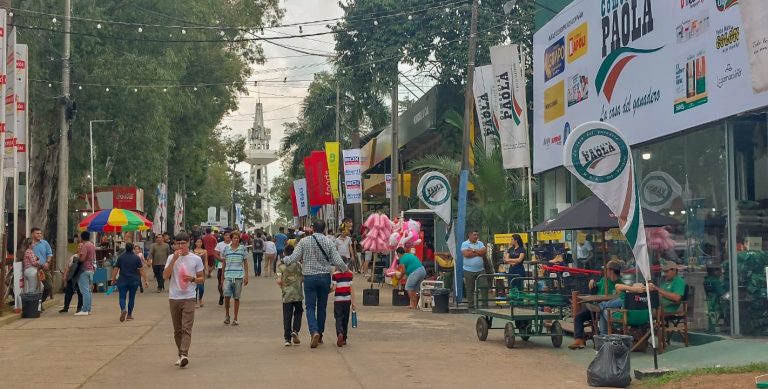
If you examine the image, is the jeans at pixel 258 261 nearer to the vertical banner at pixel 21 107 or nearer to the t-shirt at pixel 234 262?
the vertical banner at pixel 21 107

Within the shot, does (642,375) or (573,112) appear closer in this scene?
(642,375)

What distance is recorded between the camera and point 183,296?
1275 centimetres

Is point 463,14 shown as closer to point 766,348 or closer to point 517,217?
point 517,217

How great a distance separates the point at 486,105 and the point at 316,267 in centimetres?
1214

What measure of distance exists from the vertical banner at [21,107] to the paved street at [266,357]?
12.3ft

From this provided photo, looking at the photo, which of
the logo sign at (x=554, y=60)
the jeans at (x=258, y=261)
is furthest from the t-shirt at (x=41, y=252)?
the jeans at (x=258, y=261)

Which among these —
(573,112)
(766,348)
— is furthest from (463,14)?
(766,348)

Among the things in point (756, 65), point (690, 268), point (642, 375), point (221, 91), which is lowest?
point (642, 375)

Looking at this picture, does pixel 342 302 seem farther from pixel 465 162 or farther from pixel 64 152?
pixel 64 152

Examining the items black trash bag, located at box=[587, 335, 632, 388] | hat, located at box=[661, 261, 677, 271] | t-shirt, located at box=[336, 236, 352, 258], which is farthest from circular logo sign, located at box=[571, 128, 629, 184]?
t-shirt, located at box=[336, 236, 352, 258]

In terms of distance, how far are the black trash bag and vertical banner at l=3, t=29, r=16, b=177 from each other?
14353mm

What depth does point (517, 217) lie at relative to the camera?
24641 mm

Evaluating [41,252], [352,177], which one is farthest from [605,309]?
[352,177]

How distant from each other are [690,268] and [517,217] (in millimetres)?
9918
